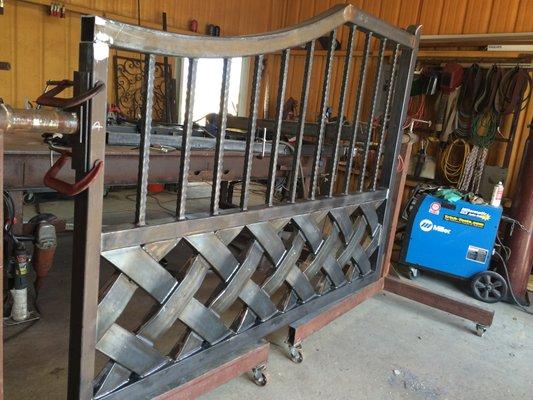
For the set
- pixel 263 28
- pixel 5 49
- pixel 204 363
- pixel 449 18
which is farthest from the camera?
pixel 263 28

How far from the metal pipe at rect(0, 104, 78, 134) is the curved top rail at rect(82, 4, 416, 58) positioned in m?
0.18

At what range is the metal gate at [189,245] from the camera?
3.40 ft

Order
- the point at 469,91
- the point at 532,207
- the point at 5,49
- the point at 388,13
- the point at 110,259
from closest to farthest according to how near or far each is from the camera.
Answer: the point at 110,259, the point at 532,207, the point at 5,49, the point at 469,91, the point at 388,13

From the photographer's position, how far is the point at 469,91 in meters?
4.80

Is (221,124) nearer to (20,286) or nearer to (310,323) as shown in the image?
(310,323)

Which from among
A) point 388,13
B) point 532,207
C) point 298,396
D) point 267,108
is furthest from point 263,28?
point 298,396

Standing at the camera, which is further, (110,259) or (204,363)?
(204,363)

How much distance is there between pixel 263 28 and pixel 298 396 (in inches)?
252

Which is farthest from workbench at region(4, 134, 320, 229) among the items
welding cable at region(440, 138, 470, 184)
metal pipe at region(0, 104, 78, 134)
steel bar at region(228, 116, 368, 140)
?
welding cable at region(440, 138, 470, 184)

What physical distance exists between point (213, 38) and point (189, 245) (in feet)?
2.02

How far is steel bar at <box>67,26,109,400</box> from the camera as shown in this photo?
0.98 m

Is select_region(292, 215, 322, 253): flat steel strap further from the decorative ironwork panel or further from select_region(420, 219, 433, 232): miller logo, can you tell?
the decorative ironwork panel

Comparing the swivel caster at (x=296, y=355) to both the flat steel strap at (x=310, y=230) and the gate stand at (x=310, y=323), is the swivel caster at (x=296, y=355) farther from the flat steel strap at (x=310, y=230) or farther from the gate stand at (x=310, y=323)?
the flat steel strap at (x=310, y=230)

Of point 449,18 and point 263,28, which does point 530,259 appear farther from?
point 263,28
